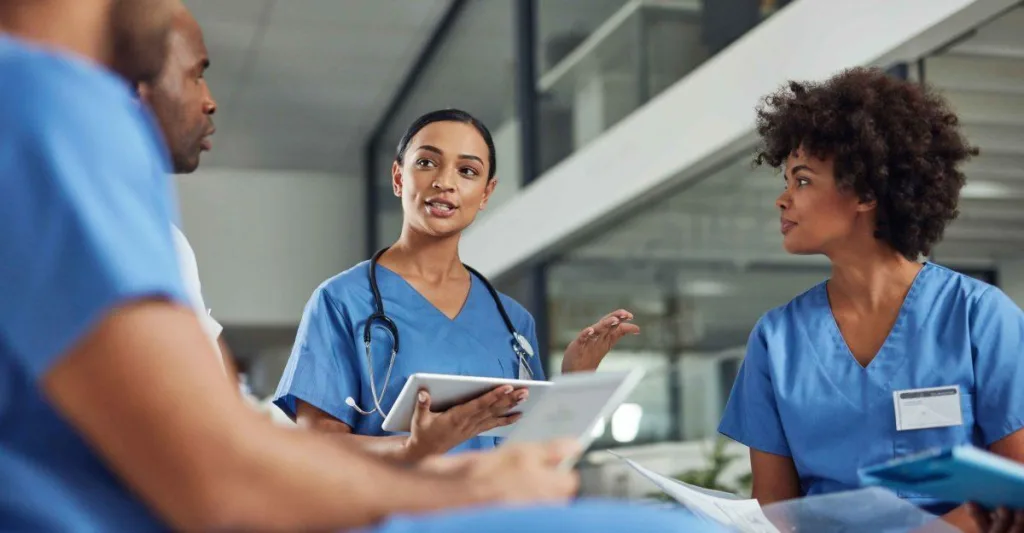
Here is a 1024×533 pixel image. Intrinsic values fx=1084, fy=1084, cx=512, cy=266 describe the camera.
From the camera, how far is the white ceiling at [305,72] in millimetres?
5438

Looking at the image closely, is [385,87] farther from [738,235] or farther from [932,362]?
[932,362]

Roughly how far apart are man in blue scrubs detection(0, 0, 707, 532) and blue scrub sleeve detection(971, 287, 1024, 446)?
3.79 ft

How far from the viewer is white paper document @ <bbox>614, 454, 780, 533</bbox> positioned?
1.34 m

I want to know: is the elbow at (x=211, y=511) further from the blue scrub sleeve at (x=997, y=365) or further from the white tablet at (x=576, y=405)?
the blue scrub sleeve at (x=997, y=365)

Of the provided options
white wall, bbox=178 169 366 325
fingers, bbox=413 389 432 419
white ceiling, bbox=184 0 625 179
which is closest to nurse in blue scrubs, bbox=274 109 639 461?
fingers, bbox=413 389 432 419

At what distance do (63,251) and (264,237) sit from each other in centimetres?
716

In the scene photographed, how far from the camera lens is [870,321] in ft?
5.57

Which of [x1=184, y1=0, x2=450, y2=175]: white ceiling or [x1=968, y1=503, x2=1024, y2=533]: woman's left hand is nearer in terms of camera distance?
[x1=968, y1=503, x2=1024, y2=533]: woman's left hand

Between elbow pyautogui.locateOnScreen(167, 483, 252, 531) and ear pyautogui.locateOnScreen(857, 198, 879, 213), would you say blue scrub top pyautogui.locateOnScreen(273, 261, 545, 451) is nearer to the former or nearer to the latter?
ear pyautogui.locateOnScreen(857, 198, 879, 213)

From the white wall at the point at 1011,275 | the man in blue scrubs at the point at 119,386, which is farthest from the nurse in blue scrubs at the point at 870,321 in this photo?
the white wall at the point at 1011,275

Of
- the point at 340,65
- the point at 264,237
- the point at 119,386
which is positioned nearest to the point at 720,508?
the point at 119,386

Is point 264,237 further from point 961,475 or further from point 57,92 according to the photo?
Result: point 57,92

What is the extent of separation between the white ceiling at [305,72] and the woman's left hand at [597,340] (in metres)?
3.85

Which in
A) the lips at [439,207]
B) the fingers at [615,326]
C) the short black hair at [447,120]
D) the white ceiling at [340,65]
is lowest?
the fingers at [615,326]
